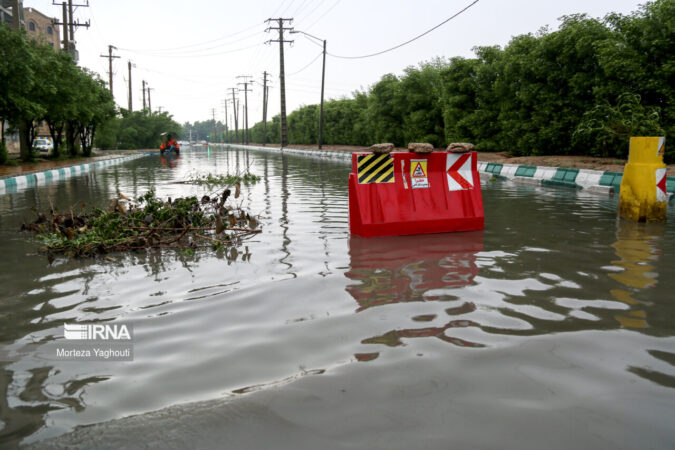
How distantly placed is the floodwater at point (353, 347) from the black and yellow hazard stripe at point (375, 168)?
1.19 metres

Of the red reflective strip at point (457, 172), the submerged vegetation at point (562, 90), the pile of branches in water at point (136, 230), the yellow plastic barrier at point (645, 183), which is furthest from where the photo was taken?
the submerged vegetation at point (562, 90)

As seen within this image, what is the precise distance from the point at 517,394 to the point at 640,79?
1698 centimetres

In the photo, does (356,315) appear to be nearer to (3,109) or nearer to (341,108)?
(3,109)

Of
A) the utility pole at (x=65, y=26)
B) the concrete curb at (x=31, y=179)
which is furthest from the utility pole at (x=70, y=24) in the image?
the concrete curb at (x=31, y=179)

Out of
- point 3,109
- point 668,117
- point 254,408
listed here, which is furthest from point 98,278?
point 3,109

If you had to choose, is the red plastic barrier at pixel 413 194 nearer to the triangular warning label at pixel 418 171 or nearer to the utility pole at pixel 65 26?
the triangular warning label at pixel 418 171

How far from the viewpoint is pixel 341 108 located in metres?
59.9

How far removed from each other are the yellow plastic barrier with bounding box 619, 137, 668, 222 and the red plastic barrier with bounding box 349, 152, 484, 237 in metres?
2.59

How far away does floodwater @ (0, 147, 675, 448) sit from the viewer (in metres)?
2.55

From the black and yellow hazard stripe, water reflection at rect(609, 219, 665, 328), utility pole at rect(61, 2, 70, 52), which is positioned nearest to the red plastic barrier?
the black and yellow hazard stripe

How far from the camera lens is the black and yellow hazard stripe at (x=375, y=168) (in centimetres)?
745

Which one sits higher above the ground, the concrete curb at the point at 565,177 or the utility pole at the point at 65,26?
the utility pole at the point at 65,26

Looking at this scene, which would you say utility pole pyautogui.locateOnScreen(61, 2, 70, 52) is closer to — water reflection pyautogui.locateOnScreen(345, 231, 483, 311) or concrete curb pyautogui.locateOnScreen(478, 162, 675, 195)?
concrete curb pyautogui.locateOnScreen(478, 162, 675, 195)

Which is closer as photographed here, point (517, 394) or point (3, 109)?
point (517, 394)
